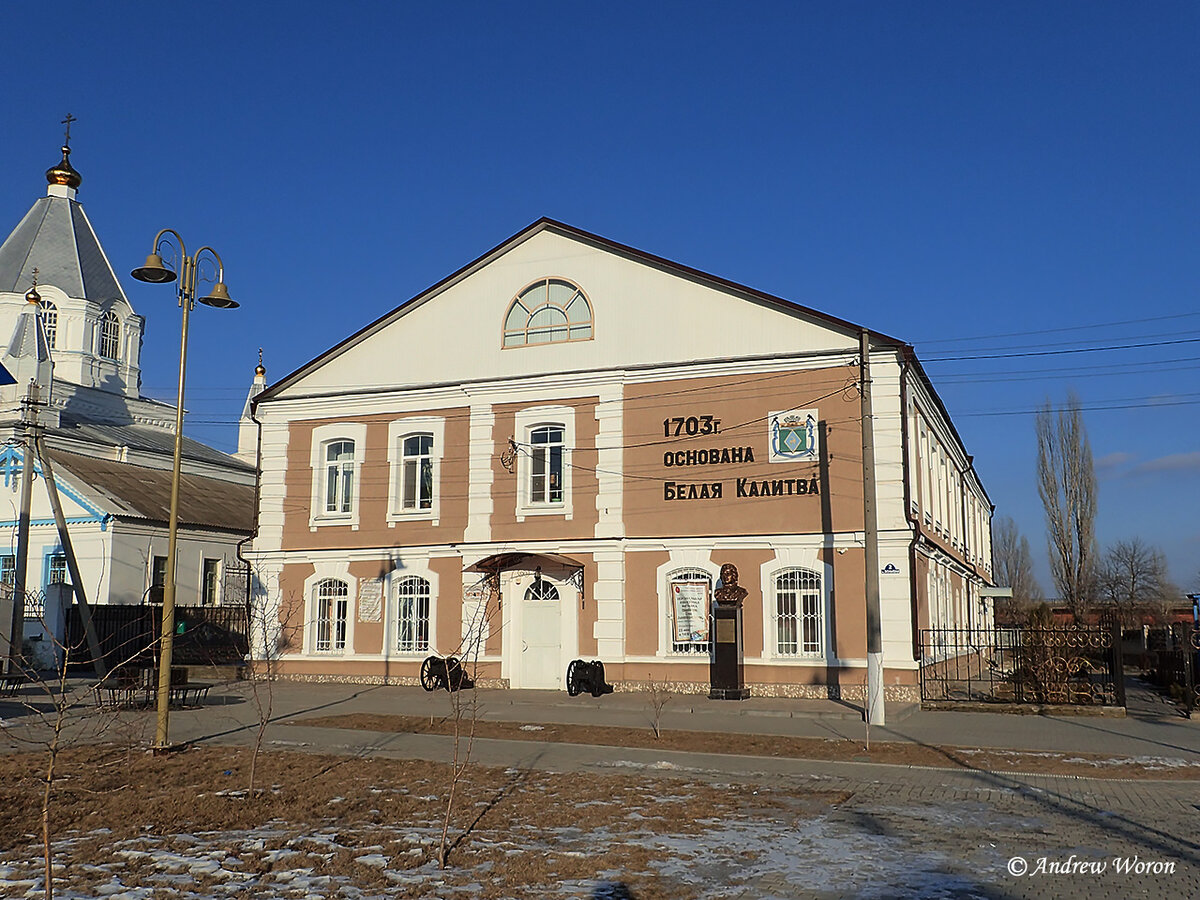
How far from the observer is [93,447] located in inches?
1720

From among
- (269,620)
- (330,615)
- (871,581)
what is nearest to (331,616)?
(330,615)

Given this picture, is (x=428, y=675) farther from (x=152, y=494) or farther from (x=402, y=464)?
(x=152, y=494)

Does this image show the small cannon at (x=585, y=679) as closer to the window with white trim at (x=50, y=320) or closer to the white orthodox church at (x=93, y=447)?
the white orthodox church at (x=93, y=447)

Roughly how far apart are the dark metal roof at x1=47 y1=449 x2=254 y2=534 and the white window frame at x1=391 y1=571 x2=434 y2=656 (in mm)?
11967

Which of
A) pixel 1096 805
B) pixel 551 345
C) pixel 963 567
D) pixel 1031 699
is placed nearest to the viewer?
pixel 1096 805

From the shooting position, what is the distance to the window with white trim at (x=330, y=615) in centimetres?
2652

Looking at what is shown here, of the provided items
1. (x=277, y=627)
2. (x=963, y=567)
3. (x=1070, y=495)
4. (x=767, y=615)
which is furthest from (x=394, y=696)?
(x=1070, y=495)

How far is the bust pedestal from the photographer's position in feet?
71.3

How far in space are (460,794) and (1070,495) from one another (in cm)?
4270

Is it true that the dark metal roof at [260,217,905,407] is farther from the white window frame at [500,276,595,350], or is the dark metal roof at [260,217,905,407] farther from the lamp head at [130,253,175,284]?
the lamp head at [130,253,175,284]

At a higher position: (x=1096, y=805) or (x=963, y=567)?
(x=963, y=567)

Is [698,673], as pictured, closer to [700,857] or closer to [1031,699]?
[1031,699]

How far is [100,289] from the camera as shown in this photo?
5222 centimetres

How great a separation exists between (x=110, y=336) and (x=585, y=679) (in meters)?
40.8
